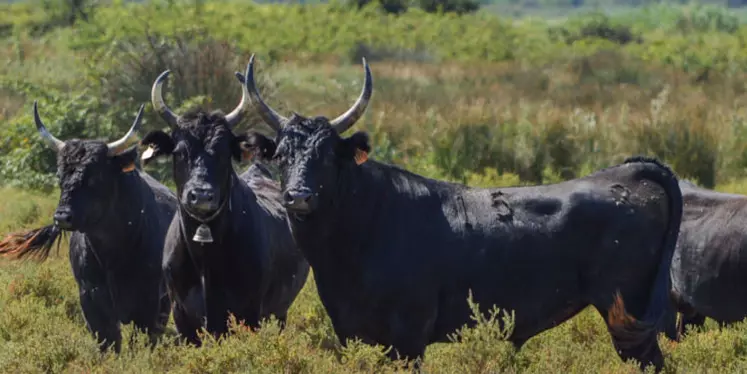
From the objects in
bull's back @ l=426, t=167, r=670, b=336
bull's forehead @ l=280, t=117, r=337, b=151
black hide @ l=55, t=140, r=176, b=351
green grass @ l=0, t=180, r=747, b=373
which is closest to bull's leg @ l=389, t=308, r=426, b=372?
green grass @ l=0, t=180, r=747, b=373

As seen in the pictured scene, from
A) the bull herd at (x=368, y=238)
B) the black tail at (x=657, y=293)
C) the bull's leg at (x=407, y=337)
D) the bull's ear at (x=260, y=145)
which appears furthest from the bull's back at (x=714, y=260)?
the bull's ear at (x=260, y=145)

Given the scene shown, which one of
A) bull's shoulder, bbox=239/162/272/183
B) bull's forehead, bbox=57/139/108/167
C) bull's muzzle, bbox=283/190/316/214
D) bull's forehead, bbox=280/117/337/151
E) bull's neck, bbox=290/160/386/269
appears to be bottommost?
bull's shoulder, bbox=239/162/272/183

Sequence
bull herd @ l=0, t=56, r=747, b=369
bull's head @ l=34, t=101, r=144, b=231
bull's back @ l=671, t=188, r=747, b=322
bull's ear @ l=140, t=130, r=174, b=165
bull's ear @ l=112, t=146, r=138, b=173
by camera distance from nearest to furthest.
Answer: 1. bull herd @ l=0, t=56, r=747, b=369
2. bull's ear @ l=140, t=130, r=174, b=165
3. bull's head @ l=34, t=101, r=144, b=231
4. bull's ear @ l=112, t=146, r=138, b=173
5. bull's back @ l=671, t=188, r=747, b=322

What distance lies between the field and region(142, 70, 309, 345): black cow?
1.52 ft

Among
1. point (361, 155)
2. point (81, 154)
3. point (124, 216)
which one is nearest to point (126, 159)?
point (81, 154)

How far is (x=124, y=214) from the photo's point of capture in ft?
33.2

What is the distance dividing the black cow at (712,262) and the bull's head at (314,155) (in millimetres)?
3855

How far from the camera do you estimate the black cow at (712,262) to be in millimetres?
10695

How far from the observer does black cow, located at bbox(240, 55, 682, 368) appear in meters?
8.23

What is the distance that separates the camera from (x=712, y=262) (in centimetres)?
1083

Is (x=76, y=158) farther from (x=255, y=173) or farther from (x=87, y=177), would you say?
(x=255, y=173)

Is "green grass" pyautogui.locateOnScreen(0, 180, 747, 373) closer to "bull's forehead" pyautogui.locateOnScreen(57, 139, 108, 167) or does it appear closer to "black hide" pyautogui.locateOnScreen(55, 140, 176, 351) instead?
"black hide" pyautogui.locateOnScreen(55, 140, 176, 351)

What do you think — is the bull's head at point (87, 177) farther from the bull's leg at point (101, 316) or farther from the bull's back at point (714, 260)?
the bull's back at point (714, 260)

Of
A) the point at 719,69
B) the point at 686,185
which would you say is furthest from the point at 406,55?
the point at 686,185
